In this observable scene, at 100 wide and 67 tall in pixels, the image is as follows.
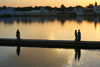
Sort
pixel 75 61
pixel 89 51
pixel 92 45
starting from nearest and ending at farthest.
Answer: pixel 75 61, pixel 89 51, pixel 92 45

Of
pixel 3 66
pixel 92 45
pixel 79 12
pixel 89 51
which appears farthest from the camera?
pixel 79 12

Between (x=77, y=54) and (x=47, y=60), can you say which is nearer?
(x=47, y=60)

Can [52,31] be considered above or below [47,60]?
above

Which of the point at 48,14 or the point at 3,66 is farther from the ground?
the point at 48,14

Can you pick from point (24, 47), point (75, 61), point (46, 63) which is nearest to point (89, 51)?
point (75, 61)

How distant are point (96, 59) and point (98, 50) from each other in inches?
92.5

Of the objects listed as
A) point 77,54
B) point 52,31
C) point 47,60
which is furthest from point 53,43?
point 52,31

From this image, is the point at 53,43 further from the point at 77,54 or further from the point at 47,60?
the point at 47,60

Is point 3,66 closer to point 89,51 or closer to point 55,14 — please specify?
point 89,51

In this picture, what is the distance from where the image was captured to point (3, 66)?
845cm

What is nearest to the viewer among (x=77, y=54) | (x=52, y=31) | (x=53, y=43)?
(x=77, y=54)

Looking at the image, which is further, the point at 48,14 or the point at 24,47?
the point at 48,14

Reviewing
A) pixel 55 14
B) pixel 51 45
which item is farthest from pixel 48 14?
pixel 51 45

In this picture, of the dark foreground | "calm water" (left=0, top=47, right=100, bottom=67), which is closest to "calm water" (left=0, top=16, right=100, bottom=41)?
the dark foreground
